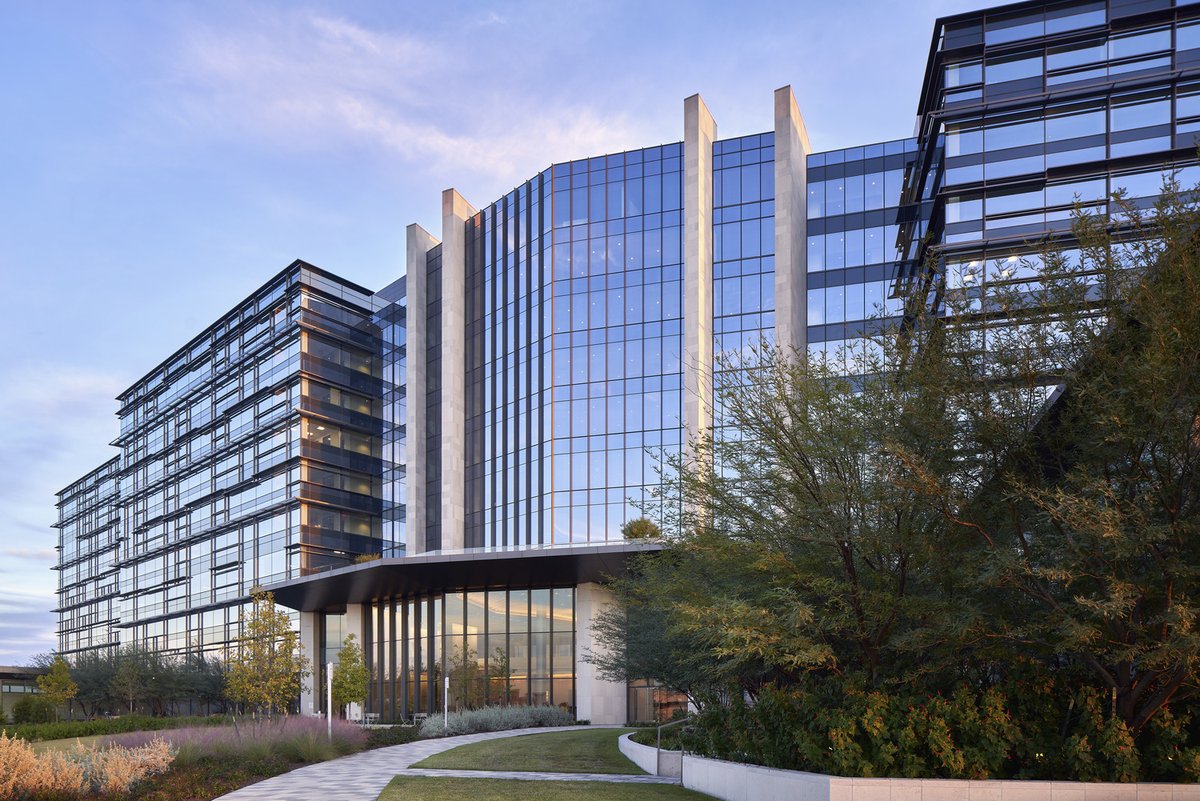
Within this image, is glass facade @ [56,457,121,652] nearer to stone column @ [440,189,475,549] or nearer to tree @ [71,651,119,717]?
tree @ [71,651,119,717]

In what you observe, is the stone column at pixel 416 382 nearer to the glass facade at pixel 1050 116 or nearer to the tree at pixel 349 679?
the tree at pixel 349 679

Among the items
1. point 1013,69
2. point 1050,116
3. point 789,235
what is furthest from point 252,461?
point 1050,116

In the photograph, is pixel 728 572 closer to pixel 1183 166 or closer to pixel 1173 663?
pixel 1173 663

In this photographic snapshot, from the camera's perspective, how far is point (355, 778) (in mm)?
22703

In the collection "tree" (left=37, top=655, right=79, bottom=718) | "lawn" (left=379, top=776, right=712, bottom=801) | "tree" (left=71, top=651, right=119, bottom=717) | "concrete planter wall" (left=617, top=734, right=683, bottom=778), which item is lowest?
"tree" (left=71, top=651, right=119, bottom=717)

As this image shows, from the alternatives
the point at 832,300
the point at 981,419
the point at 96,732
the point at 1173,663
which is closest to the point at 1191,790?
the point at 1173,663

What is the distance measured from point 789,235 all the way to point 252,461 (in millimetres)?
47887

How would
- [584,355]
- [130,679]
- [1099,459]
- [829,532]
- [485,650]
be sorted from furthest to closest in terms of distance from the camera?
[130,679] → [584,355] → [485,650] → [829,532] → [1099,459]

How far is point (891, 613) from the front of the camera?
1584 cm

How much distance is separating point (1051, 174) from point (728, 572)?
1100 inches

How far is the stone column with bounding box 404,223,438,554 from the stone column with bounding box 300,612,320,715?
7877 millimetres

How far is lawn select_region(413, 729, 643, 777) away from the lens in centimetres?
2423

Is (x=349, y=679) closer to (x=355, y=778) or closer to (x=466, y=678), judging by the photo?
(x=466, y=678)

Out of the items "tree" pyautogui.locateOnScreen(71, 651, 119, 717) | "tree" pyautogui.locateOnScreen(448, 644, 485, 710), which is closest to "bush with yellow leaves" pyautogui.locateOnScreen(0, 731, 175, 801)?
"tree" pyautogui.locateOnScreen(448, 644, 485, 710)
